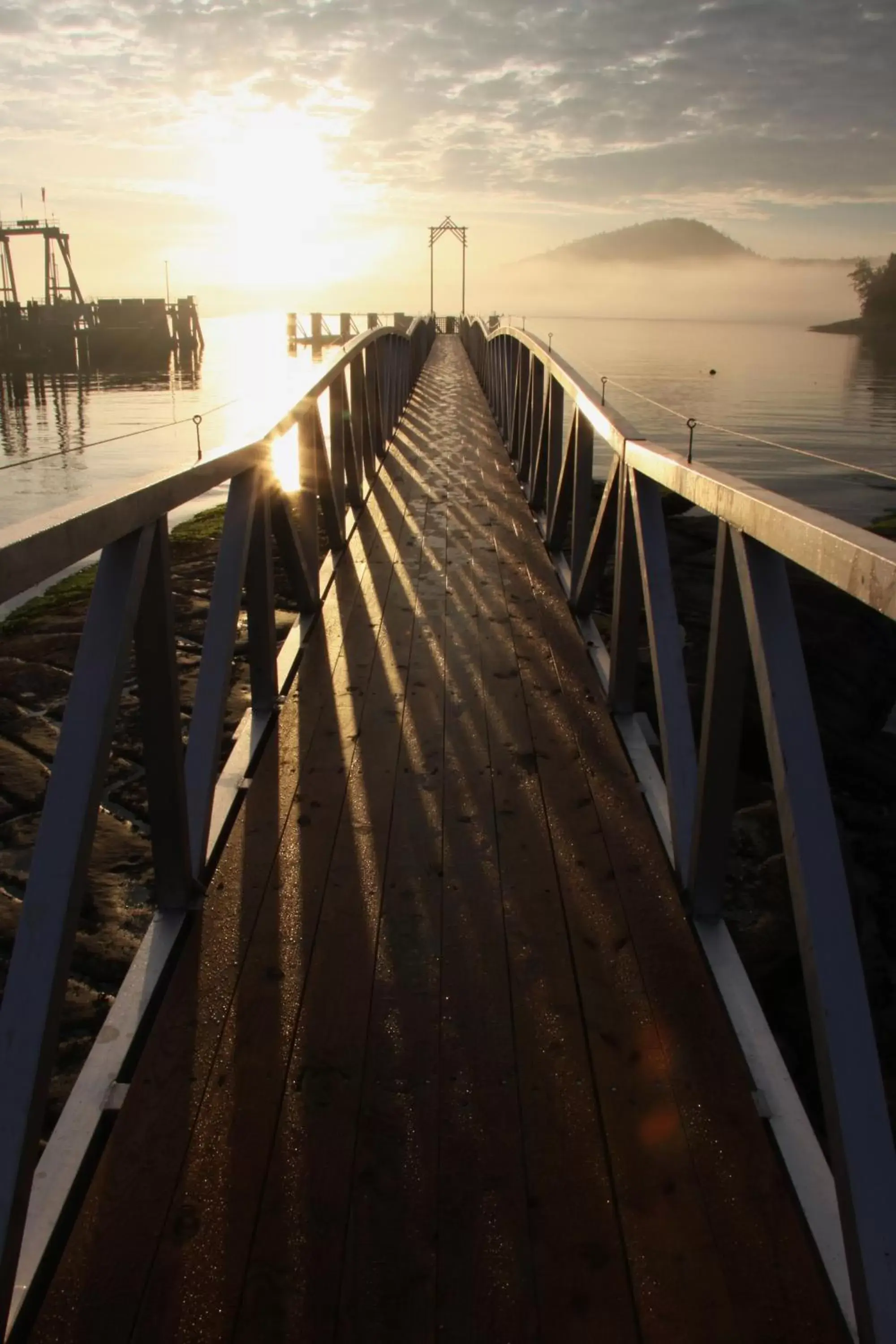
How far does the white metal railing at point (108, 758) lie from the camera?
1.50 m

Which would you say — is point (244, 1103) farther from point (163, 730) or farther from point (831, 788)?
point (831, 788)

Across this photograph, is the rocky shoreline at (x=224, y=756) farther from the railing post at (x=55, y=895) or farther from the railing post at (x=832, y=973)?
the railing post at (x=832, y=973)

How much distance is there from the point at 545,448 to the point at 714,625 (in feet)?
15.8

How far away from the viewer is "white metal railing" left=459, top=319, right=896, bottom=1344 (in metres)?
1.45

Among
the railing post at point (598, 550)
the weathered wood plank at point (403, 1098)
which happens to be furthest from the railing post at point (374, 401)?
the weathered wood plank at point (403, 1098)

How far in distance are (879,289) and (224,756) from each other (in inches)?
5441

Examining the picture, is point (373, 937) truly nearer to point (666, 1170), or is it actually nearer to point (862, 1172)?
point (666, 1170)

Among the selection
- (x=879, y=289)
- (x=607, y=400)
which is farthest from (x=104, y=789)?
(x=879, y=289)

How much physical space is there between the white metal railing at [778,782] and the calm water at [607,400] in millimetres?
766

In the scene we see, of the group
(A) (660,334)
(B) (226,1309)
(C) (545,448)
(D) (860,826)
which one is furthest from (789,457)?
(A) (660,334)

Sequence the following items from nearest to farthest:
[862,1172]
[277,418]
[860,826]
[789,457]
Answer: [862,1172], [277,418], [860,826], [789,457]

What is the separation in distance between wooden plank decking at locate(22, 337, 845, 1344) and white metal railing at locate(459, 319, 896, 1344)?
2.5 inches

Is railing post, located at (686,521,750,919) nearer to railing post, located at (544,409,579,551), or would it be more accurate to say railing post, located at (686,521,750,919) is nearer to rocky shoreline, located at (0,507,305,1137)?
rocky shoreline, located at (0,507,305,1137)

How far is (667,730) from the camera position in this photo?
2695 millimetres
